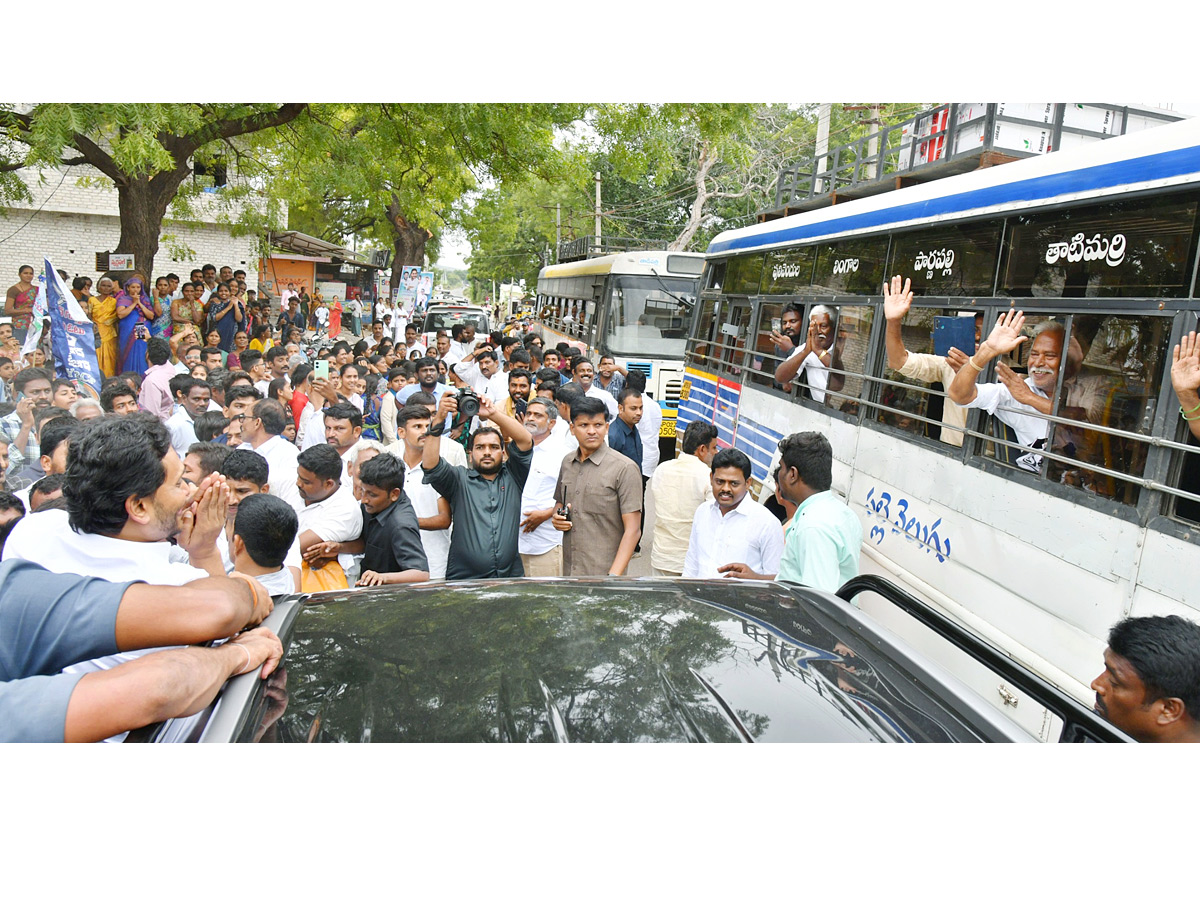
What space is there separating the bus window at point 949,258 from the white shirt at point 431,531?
10.9ft

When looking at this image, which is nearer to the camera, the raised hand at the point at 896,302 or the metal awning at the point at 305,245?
the raised hand at the point at 896,302

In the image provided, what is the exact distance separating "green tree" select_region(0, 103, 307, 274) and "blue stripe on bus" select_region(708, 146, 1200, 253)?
246 inches

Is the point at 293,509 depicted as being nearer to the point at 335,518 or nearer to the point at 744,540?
the point at 335,518

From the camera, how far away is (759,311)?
8680 millimetres

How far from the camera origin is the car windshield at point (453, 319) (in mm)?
23984

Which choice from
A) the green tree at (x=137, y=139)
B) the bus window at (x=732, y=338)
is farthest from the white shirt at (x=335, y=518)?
the green tree at (x=137, y=139)

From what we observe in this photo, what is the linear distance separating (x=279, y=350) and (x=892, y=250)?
6548mm

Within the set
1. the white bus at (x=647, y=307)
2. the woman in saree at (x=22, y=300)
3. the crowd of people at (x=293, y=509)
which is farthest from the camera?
the white bus at (x=647, y=307)

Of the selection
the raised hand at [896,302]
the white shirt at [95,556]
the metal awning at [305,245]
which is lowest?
the white shirt at [95,556]

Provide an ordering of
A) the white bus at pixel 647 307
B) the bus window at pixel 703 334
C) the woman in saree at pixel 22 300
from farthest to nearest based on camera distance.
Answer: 1. the white bus at pixel 647 307
2. the woman in saree at pixel 22 300
3. the bus window at pixel 703 334

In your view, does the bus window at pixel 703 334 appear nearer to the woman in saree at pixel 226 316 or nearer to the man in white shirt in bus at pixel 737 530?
the man in white shirt in bus at pixel 737 530

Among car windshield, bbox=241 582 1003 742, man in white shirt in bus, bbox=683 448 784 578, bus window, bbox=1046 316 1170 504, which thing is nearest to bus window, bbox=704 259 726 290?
man in white shirt in bus, bbox=683 448 784 578

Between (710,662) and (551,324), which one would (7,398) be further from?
(551,324)

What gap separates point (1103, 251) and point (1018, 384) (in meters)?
0.74
